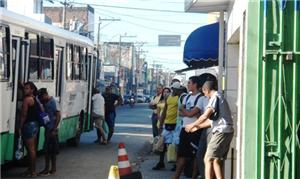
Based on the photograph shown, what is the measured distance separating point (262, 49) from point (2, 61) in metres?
6.65

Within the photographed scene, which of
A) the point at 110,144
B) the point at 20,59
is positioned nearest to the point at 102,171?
the point at 20,59

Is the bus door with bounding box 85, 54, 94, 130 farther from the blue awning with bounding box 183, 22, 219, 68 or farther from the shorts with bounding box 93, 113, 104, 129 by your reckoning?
the blue awning with bounding box 183, 22, 219, 68

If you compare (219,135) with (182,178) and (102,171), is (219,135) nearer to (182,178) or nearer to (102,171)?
(182,178)

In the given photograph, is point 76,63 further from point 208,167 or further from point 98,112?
point 208,167

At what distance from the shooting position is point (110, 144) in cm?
1855

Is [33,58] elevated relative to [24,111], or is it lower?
elevated

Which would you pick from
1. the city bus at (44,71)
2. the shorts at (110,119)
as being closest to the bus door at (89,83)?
the city bus at (44,71)

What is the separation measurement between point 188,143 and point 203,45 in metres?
2.94

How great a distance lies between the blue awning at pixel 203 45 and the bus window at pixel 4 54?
3.71 metres

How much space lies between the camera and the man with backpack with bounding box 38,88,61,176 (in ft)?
38.9

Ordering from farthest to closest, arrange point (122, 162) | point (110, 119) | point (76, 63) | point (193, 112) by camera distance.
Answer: point (110, 119) → point (76, 63) → point (193, 112) → point (122, 162)

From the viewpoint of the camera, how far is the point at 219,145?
851cm

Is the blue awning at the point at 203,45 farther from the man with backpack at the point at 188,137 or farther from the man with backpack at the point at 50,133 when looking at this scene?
Result: the man with backpack at the point at 50,133

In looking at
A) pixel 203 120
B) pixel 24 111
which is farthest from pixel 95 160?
pixel 203 120
